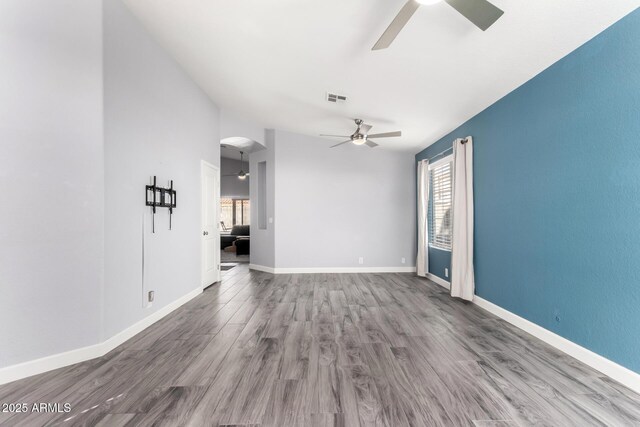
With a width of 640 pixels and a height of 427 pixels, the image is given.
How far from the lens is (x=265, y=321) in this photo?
2990mm

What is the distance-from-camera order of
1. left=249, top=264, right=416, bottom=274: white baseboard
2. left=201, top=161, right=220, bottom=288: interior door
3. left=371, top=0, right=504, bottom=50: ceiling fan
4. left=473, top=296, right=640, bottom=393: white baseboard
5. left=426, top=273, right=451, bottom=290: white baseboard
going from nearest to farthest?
left=371, top=0, right=504, bottom=50: ceiling fan, left=473, top=296, right=640, bottom=393: white baseboard, left=201, top=161, right=220, bottom=288: interior door, left=426, top=273, right=451, bottom=290: white baseboard, left=249, top=264, right=416, bottom=274: white baseboard

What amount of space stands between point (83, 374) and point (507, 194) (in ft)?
14.9

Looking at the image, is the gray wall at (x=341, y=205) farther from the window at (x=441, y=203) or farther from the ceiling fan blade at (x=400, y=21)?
the ceiling fan blade at (x=400, y=21)

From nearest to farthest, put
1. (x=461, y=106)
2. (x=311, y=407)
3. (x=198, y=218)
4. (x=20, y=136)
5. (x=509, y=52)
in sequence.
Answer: (x=311, y=407) < (x=20, y=136) < (x=509, y=52) < (x=461, y=106) < (x=198, y=218)

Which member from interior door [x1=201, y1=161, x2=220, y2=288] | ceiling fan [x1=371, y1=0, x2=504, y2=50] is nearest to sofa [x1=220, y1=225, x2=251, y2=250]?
interior door [x1=201, y1=161, x2=220, y2=288]

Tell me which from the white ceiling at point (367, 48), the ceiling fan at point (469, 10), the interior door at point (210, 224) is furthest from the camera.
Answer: the interior door at point (210, 224)

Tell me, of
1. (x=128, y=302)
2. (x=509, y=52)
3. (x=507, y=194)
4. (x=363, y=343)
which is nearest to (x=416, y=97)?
(x=509, y=52)

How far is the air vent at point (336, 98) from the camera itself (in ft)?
11.6

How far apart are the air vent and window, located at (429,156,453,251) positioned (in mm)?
2223

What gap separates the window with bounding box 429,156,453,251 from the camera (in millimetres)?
4574

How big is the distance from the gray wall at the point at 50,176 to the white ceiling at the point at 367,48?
0.77 m

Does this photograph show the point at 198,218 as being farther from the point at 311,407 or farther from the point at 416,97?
the point at 416,97

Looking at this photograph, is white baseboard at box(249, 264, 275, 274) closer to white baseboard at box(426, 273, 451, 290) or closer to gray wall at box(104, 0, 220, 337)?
gray wall at box(104, 0, 220, 337)

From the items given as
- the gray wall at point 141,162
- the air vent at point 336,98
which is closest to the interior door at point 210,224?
the gray wall at point 141,162
